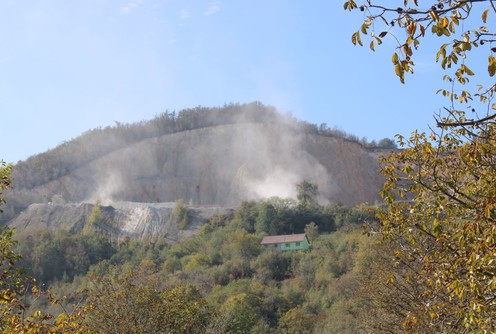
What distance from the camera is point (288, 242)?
61.2m

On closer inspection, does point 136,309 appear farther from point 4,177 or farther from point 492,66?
point 492,66

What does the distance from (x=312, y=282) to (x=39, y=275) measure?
2677 cm

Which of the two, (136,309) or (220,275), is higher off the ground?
(136,309)

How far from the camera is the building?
198 feet

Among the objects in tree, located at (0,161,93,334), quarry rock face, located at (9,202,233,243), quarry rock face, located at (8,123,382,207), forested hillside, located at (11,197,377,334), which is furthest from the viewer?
quarry rock face, located at (8,123,382,207)

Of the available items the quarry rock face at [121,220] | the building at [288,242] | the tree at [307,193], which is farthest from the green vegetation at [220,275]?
the quarry rock face at [121,220]

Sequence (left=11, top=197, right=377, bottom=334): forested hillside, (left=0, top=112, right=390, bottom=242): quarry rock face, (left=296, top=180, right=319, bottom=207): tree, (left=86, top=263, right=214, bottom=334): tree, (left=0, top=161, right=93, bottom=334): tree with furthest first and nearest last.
Result: (left=0, top=112, right=390, bottom=242): quarry rock face
(left=296, top=180, right=319, bottom=207): tree
(left=11, top=197, right=377, bottom=334): forested hillside
(left=86, top=263, right=214, bottom=334): tree
(left=0, top=161, right=93, bottom=334): tree

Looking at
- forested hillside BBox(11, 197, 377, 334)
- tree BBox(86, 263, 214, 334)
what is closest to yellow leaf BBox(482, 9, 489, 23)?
forested hillside BBox(11, 197, 377, 334)

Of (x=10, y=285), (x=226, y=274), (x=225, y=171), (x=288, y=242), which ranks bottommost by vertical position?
(x=226, y=274)

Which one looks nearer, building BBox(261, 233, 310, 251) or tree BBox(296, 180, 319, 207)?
building BBox(261, 233, 310, 251)

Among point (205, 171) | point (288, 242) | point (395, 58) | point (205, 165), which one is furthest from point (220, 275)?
point (395, 58)

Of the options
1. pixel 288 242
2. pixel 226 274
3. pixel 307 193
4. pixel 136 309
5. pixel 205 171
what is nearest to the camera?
pixel 136 309

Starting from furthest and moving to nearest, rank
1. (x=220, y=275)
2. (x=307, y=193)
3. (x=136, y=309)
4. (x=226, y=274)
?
(x=307, y=193)
(x=226, y=274)
(x=220, y=275)
(x=136, y=309)

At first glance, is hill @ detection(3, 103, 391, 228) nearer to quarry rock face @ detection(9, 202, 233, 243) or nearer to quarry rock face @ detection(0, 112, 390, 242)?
quarry rock face @ detection(0, 112, 390, 242)
